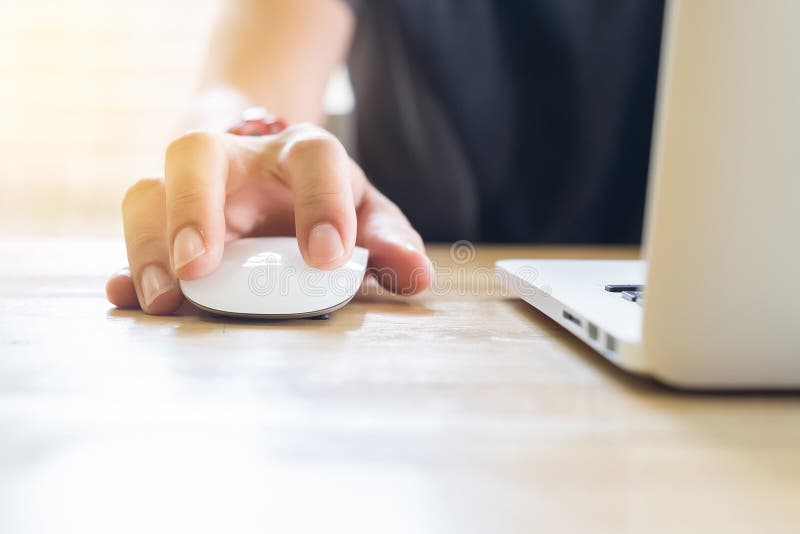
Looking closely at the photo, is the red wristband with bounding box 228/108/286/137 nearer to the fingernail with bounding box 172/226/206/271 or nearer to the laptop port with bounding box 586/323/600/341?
the fingernail with bounding box 172/226/206/271

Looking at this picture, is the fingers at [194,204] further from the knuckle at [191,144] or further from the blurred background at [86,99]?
the blurred background at [86,99]

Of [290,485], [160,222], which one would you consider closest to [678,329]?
[290,485]

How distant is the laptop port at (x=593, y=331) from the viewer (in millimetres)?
404

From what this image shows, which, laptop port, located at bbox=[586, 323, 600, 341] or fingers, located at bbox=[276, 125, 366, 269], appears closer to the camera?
laptop port, located at bbox=[586, 323, 600, 341]

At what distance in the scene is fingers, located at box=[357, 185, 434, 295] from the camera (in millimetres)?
628

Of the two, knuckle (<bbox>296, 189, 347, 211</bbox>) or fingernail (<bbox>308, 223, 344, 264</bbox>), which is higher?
knuckle (<bbox>296, 189, 347, 211</bbox>)

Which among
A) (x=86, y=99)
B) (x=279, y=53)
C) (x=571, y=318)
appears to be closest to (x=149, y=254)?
(x=571, y=318)

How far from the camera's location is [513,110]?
49.0 inches

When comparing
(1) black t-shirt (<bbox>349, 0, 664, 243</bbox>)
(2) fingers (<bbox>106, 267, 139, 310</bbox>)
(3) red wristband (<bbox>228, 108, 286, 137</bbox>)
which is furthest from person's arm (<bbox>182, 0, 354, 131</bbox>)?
(2) fingers (<bbox>106, 267, 139, 310</bbox>)

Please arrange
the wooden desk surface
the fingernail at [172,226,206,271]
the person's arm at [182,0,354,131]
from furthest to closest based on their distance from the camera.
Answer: the person's arm at [182,0,354,131], the fingernail at [172,226,206,271], the wooden desk surface

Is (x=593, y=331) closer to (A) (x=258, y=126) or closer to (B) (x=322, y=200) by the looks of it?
(B) (x=322, y=200)

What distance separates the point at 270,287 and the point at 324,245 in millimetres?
50

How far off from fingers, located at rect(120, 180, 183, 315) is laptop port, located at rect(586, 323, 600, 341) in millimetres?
307

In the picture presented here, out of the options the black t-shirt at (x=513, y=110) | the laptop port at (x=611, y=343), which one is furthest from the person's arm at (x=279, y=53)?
the laptop port at (x=611, y=343)
